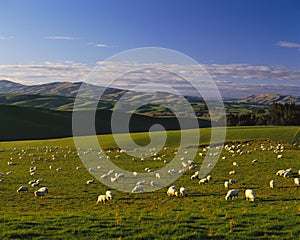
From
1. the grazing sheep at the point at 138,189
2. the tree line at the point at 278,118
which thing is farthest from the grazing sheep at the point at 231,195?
the tree line at the point at 278,118

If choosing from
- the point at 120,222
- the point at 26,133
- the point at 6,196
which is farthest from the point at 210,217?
the point at 26,133

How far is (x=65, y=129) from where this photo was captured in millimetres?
114562

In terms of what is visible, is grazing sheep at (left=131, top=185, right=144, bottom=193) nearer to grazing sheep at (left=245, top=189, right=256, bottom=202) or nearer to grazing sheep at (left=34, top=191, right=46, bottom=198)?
grazing sheep at (left=34, top=191, right=46, bottom=198)

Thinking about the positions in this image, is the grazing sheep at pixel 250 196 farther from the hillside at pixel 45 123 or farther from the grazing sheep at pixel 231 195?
the hillside at pixel 45 123

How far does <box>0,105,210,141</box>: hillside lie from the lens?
103 metres

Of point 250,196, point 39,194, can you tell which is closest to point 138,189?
point 39,194

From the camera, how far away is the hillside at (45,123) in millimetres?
102750

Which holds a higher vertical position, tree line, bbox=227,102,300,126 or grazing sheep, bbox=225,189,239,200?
tree line, bbox=227,102,300,126

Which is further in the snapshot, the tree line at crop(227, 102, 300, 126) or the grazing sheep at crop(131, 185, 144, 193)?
the tree line at crop(227, 102, 300, 126)

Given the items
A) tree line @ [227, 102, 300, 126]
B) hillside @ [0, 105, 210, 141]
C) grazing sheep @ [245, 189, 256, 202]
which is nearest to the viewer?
grazing sheep @ [245, 189, 256, 202]

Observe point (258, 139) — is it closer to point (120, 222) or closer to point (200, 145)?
point (200, 145)

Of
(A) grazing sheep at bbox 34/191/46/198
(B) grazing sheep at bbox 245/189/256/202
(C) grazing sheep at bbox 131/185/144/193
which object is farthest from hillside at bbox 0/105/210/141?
(B) grazing sheep at bbox 245/189/256/202

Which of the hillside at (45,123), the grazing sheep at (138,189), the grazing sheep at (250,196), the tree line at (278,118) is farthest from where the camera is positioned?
the tree line at (278,118)

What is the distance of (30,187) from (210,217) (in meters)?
14.1
